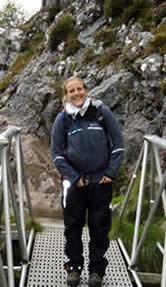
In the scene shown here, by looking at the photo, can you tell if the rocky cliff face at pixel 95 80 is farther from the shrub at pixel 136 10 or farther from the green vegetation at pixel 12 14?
the green vegetation at pixel 12 14

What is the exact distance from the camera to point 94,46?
9172mm

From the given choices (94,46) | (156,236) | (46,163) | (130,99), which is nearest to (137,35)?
(94,46)

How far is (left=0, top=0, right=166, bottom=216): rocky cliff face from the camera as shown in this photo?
6.53 metres

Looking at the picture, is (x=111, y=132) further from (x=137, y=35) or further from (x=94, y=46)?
(x=94, y=46)

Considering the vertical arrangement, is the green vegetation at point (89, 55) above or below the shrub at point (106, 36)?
below

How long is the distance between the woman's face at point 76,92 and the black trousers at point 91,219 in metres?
0.77

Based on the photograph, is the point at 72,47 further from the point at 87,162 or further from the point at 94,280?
the point at 94,280

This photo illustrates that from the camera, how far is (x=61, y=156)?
266cm

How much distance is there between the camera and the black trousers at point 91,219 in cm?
263

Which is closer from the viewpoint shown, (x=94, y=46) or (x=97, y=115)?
(x=97, y=115)

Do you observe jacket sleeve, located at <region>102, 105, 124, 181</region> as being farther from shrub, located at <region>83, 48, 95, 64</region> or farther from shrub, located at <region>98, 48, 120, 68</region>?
shrub, located at <region>83, 48, 95, 64</region>

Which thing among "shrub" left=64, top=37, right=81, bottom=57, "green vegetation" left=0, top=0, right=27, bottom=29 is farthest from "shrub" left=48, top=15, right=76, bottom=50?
"green vegetation" left=0, top=0, right=27, bottom=29

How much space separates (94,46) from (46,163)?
395 cm

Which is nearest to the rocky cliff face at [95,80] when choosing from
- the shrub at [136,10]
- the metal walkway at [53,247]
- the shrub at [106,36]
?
the shrub at [106,36]
